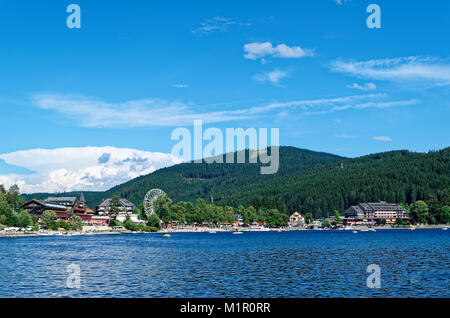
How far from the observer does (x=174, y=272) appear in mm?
63625

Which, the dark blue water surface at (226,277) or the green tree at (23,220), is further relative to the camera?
the green tree at (23,220)

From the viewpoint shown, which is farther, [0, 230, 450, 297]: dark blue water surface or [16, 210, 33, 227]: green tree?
[16, 210, 33, 227]: green tree

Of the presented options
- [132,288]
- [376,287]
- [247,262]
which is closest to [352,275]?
[376,287]

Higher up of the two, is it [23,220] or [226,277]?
[23,220]

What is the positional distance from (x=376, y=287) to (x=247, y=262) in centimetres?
3066

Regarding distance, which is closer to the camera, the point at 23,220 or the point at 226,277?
the point at 226,277

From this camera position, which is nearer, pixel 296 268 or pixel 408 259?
pixel 296 268
